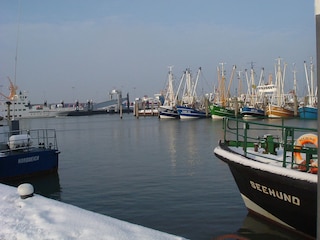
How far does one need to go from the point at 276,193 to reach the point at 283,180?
711 mm

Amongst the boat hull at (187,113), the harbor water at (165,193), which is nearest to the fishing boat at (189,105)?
the boat hull at (187,113)

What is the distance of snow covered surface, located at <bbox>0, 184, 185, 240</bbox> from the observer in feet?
15.7


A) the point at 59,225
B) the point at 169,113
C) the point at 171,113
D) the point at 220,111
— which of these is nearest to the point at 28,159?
the point at 59,225

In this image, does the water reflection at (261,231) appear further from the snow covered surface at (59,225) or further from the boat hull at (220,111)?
the boat hull at (220,111)

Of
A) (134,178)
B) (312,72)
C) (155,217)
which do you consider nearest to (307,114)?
(312,72)

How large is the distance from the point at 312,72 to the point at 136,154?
2549 inches

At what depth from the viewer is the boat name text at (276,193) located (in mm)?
8134

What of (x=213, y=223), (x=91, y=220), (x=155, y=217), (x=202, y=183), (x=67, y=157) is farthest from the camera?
(x=67, y=157)

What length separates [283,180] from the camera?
8023mm

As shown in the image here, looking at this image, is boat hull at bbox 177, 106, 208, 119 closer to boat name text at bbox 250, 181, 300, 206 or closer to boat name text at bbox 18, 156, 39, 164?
boat name text at bbox 18, 156, 39, 164

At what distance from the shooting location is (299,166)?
27.7 feet

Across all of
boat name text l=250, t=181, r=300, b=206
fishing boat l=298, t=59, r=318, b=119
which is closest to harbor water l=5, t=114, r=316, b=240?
boat name text l=250, t=181, r=300, b=206

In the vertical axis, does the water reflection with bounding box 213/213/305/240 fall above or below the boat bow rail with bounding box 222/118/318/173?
below

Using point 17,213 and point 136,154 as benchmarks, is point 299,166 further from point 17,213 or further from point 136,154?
point 136,154
